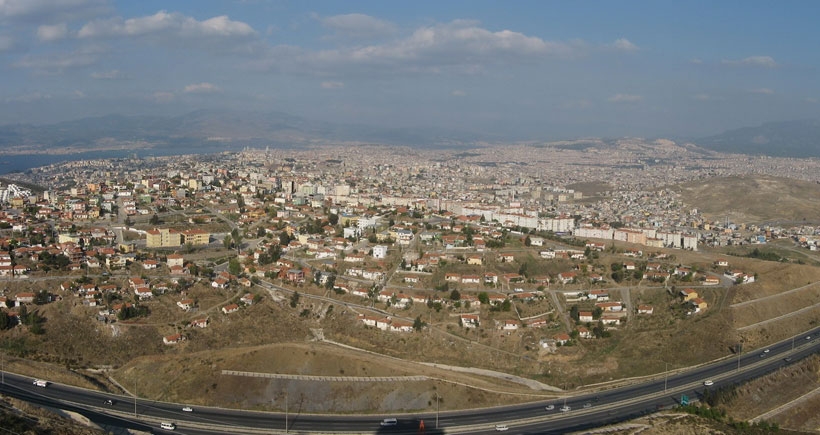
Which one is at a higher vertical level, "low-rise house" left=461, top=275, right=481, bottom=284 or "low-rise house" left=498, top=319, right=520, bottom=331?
"low-rise house" left=461, top=275, right=481, bottom=284

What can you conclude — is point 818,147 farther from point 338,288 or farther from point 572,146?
point 338,288

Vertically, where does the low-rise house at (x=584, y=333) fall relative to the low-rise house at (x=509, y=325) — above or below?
below

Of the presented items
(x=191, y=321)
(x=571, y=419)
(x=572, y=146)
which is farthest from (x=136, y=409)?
(x=572, y=146)

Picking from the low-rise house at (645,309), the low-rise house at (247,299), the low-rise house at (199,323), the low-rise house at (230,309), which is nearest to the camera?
the low-rise house at (199,323)

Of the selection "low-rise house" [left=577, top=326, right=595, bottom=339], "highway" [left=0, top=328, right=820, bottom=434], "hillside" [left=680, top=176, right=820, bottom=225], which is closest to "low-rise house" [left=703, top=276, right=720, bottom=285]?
"low-rise house" [left=577, top=326, right=595, bottom=339]

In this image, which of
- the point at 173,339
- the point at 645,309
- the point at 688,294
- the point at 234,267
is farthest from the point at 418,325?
the point at 688,294

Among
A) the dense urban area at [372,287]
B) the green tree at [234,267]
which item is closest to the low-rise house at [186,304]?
the dense urban area at [372,287]

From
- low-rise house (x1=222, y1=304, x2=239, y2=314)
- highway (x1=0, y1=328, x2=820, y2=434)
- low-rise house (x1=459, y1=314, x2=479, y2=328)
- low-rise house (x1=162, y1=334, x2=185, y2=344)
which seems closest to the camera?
highway (x1=0, y1=328, x2=820, y2=434)

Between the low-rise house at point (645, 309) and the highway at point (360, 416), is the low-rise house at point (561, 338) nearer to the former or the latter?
the highway at point (360, 416)

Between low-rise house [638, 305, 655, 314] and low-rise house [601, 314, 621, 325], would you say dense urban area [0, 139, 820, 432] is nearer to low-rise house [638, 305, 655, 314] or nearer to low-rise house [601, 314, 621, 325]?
low-rise house [638, 305, 655, 314]

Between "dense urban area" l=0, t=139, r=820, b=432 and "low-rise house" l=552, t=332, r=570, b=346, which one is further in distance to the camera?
"low-rise house" l=552, t=332, r=570, b=346
